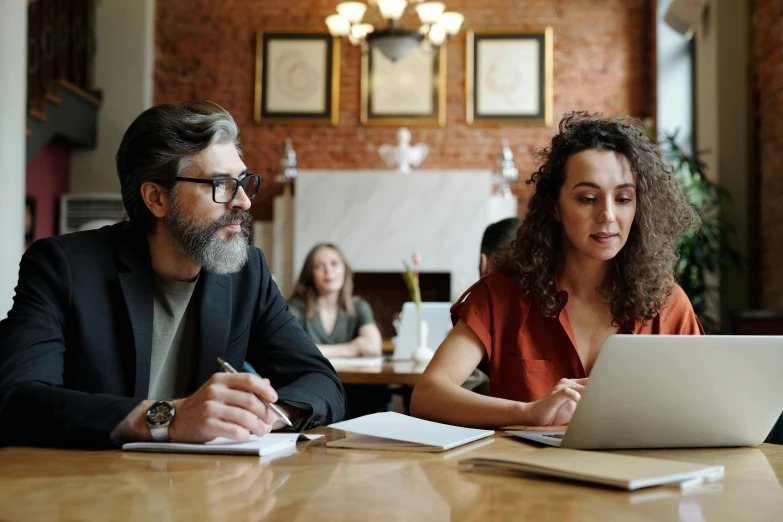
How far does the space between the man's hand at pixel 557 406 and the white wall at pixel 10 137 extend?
315cm

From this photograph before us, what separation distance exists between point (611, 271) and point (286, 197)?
5.85 metres

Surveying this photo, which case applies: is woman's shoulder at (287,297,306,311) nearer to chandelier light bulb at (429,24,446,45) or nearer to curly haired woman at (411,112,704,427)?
chandelier light bulb at (429,24,446,45)

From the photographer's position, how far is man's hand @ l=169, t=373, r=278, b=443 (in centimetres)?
128

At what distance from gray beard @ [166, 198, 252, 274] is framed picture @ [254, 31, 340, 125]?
20.4 ft

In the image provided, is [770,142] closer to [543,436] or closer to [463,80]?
[463,80]

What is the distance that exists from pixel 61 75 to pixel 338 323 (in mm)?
4079

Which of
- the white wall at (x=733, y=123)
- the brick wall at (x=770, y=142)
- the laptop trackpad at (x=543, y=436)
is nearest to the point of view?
the laptop trackpad at (x=543, y=436)

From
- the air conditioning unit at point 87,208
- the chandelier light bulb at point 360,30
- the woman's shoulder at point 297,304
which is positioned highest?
the chandelier light bulb at point 360,30

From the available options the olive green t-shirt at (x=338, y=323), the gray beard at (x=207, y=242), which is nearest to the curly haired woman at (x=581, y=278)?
the gray beard at (x=207, y=242)

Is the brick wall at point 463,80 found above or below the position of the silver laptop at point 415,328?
above

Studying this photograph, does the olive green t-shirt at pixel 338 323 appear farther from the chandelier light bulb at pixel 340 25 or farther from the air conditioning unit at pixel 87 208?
the air conditioning unit at pixel 87 208

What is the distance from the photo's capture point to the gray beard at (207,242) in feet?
5.72

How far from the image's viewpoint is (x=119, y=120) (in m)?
7.89

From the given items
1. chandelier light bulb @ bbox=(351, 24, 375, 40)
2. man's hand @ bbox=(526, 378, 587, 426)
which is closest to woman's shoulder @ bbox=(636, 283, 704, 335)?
man's hand @ bbox=(526, 378, 587, 426)
